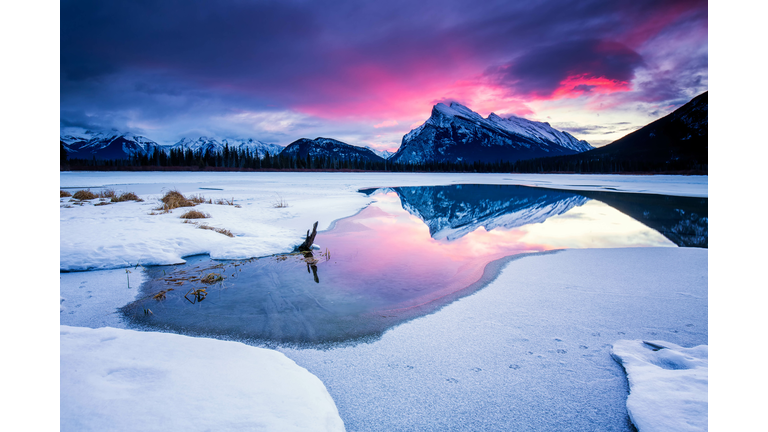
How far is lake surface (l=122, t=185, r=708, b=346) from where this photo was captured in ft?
12.3

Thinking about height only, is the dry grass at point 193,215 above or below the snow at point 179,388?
above

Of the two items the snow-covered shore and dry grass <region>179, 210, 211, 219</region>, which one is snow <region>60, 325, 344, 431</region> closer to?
the snow-covered shore

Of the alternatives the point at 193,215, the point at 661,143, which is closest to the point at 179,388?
the point at 193,215

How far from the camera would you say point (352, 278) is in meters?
5.45

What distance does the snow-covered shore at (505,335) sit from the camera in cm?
231

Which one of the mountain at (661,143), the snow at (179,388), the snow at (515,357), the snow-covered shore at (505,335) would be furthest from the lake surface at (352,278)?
the mountain at (661,143)

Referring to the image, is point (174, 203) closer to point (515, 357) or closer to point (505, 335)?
point (505, 335)

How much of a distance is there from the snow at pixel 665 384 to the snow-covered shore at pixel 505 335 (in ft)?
0.38

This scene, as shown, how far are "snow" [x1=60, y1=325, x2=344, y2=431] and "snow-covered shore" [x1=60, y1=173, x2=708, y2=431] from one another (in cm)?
22

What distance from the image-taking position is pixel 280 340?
3.34 metres

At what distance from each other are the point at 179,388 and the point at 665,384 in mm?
3364

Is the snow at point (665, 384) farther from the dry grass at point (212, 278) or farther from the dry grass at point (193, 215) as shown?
the dry grass at point (193, 215)
